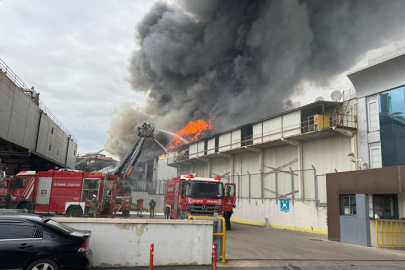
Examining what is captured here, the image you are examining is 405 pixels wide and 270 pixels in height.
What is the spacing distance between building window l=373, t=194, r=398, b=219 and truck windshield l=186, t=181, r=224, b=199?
6.95 metres

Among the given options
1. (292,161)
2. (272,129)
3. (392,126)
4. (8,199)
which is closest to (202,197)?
(292,161)

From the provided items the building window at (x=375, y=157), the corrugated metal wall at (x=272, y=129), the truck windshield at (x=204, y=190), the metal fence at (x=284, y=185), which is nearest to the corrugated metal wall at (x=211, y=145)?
the metal fence at (x=284, y=185)

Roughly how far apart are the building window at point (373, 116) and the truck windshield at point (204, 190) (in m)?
9.05

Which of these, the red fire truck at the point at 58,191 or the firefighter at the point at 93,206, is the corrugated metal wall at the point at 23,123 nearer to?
the red fire truck at the point at 58,191

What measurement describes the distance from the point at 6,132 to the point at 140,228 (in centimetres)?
1890

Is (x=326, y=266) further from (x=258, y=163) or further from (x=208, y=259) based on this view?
(x=258, y=163)

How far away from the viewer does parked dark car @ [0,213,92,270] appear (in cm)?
552

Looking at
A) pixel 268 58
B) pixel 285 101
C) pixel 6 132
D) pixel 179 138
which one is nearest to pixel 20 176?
pixel 6 132

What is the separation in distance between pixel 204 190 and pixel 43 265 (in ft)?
34.5

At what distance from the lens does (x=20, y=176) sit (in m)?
18.9

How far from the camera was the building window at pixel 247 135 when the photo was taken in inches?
1065

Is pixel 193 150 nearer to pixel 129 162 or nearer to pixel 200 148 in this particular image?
pixel 200 148

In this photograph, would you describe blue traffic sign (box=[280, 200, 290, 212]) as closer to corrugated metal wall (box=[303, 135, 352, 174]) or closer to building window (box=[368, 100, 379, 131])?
corrugated metal wall (box=[303, 135, 352, 174])

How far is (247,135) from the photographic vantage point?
27562 millimetres
